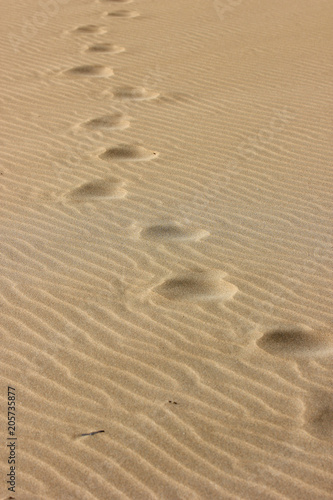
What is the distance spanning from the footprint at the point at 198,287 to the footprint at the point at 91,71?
14.3ft

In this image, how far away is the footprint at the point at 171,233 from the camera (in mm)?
4383

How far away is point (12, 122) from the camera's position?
6316 mm

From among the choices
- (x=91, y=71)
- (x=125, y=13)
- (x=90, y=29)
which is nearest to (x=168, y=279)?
(x=91, y=71)

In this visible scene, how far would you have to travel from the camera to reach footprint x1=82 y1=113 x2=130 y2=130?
614cm

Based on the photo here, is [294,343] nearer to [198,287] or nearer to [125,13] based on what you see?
[198,287]

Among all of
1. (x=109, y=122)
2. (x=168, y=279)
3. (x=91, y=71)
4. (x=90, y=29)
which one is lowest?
(x=168, y=279)

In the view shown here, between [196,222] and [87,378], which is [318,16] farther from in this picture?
[87,378]

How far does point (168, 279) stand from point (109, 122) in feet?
9.07

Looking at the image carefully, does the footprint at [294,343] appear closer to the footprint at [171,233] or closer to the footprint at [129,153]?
the footprint at [171,233]

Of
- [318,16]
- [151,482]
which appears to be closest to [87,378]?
[151,482]

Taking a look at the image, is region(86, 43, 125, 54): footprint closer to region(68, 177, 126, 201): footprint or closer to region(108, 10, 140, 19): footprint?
region(108, 10, 140, 19): footprint

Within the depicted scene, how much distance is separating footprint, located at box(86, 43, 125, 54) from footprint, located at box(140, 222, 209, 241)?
4.67m

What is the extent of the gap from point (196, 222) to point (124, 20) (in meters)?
6.46

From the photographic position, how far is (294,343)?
3.40 metres
